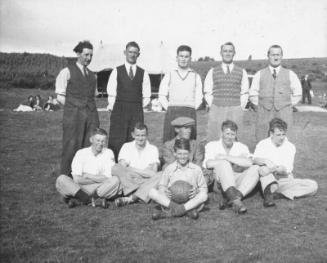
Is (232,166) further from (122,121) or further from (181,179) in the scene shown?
(122,121)

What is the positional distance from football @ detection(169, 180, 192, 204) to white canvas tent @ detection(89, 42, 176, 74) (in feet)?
55.0

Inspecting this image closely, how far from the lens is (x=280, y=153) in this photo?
479 centimetres

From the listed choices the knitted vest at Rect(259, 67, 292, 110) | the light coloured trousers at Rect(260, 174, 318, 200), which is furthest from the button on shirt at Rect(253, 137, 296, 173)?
the knitted vest at Rect(259, 67, 292, 110)

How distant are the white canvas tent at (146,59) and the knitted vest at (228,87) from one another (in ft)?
50.2

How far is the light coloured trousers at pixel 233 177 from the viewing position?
14.5ft

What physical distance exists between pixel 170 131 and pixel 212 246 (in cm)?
233

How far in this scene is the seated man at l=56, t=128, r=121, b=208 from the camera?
14.4ft

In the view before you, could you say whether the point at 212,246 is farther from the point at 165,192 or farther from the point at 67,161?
the point at 67,161

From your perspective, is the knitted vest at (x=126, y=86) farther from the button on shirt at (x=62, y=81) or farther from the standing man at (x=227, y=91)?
the standing man at (x=227, y=91)

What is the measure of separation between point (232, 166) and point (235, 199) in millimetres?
643

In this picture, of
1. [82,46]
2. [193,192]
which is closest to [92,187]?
[193,192]

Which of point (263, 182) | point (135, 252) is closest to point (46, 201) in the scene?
point (135, 252)

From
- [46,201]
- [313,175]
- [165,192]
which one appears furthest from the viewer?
[313,175]

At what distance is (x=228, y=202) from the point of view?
4.34 m
